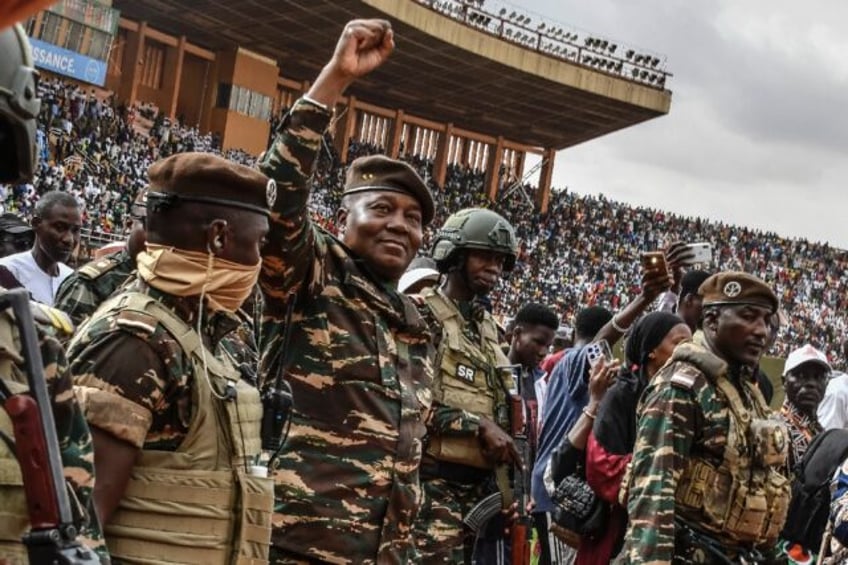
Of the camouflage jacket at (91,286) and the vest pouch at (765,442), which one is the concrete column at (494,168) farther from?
the vest pouch at (765,442)

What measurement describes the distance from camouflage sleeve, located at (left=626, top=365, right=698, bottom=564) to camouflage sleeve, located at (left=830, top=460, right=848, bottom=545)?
83cm

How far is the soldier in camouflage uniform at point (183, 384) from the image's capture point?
9.25ft

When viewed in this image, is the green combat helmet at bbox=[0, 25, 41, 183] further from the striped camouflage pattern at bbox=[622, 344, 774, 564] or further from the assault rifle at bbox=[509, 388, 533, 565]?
the assault rifle at bbox=[509, 388, 533, 565]

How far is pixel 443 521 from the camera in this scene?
5.06 meters

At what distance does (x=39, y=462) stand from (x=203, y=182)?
3.98ft

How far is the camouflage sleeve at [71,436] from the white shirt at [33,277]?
444cm

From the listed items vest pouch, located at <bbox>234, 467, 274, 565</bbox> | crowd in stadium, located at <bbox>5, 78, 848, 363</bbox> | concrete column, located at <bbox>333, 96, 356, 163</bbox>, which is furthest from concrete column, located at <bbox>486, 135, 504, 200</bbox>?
vest pouch, located at <bbox>234, 467, 274, 565</bbox>

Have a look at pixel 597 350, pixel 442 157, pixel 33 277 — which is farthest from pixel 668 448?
pixel 442 157

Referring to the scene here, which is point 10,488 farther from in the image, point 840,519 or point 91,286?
point 840,519

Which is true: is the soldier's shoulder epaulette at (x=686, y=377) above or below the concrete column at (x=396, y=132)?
below

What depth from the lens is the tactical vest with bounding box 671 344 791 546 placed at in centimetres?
485

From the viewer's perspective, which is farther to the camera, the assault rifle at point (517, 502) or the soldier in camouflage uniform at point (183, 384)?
the assault rifle at point (517, 502)

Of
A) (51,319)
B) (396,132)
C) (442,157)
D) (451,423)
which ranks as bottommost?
(451,423)

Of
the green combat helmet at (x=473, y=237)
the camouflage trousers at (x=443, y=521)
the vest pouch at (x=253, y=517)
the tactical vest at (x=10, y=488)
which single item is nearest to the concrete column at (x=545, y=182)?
the green combat helmet at (x=473, y=237)
